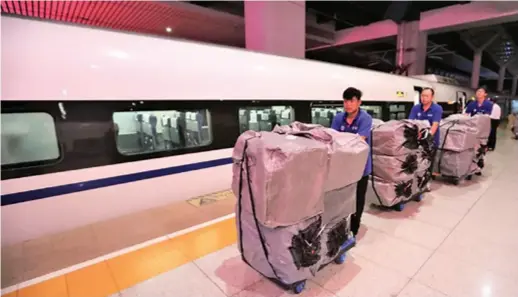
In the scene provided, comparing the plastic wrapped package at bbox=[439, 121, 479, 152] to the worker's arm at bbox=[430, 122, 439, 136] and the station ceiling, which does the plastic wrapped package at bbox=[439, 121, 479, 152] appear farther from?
the station ceiling

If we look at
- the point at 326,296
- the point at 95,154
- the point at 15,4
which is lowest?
the point at 326,296

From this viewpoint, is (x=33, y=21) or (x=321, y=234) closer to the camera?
(x=321, y=234)

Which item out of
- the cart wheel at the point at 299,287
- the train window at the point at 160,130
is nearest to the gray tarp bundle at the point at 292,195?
the cart wheel at the point at 299,287

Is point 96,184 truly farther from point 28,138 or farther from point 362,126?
point 362,126

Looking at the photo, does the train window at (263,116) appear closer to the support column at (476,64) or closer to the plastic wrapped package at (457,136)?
the plastic wrapped package at (457,136)

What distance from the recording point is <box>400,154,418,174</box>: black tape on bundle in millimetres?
3238

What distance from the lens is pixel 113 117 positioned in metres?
2.85

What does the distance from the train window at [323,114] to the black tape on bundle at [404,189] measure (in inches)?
80.8

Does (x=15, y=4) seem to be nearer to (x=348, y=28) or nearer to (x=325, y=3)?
(x=325, y=3)

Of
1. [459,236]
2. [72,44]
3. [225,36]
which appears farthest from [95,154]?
[225,36]

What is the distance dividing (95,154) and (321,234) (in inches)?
87.0

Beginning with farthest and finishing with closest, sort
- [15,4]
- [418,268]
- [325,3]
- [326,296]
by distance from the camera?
1. [325,3]
2. [15,4]
3. [418,268]
4. [326,296]

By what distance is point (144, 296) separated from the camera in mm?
2072

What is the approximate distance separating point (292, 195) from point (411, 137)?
7.02 feet
